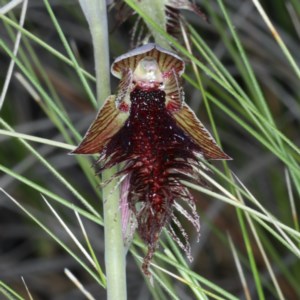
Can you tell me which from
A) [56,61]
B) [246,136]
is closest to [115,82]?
[56,61]

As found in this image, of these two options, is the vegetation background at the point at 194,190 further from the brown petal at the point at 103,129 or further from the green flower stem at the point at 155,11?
the brown petal at the point at 103,129

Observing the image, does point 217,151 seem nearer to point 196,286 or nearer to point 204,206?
point 196,286

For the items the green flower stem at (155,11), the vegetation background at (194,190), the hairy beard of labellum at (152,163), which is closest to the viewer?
the hairy beard of labellum at (152,163)

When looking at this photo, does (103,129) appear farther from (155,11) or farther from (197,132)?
(155,11)

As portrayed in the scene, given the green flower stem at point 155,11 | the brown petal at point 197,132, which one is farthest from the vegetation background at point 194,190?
the brown petal at point 197,132

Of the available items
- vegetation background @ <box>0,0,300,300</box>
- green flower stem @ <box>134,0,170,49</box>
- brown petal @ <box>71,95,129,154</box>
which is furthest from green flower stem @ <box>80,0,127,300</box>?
vegetation background @ <box>0,0,300,300</box>
